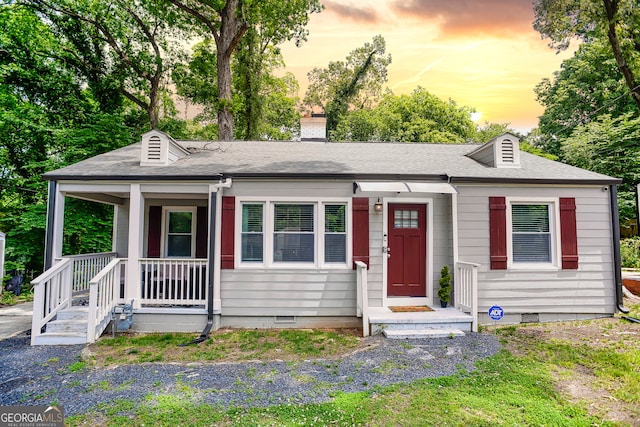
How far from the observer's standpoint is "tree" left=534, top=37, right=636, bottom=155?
17.8 m

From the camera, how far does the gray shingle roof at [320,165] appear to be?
6.04 m

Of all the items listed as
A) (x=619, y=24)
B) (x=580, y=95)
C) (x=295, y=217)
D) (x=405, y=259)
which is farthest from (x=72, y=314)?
(x=580, y=95)

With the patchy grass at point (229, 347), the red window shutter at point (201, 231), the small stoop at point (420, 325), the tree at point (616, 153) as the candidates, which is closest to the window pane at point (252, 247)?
the patchy grass at point (229, 347)

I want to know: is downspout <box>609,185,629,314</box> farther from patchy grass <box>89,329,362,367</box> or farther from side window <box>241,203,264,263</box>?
side window <box>241,203,264,263</box>

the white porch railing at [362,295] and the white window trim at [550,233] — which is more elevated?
the white window trim at [550,233]

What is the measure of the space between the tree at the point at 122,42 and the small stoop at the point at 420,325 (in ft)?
46.9

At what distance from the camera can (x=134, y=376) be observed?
3.99 m

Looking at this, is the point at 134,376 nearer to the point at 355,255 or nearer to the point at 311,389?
the point at 311,389

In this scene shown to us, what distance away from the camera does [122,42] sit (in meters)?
15.4

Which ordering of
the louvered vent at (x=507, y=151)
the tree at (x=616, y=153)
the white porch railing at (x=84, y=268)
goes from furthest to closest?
the tree at (x=616, y=153) → the louvered vent at (x=507, y=151) → the white porch railing at (x=84, y=268)

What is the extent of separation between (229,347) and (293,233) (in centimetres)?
220

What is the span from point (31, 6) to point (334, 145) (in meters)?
13.3

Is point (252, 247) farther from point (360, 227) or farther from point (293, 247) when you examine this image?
point (360, 227)

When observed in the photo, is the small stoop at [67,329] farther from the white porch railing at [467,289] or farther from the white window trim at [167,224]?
the white porch railing at [467,289]
